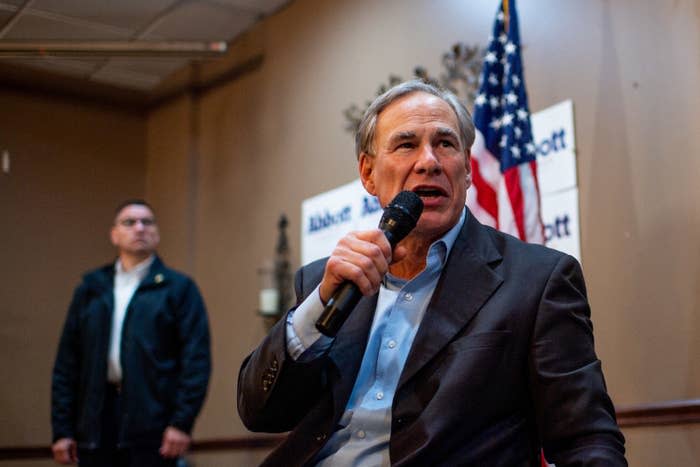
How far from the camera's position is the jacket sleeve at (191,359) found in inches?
135

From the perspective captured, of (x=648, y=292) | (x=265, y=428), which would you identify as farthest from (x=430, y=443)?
(x=648, y=292)

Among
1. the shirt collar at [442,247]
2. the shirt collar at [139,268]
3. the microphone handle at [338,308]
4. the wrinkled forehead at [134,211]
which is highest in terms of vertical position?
the wrinkled forehead at [134,211]

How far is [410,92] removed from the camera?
1758 millimetres

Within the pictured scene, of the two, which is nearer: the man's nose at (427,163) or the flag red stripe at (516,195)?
the man's nose at (427,163)

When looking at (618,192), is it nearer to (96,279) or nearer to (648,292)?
(648,292)

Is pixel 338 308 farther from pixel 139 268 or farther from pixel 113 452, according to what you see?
pixel 139 268

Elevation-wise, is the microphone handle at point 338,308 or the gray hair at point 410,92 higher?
the gray hair at point 410,92

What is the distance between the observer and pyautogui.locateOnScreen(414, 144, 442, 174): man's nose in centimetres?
164

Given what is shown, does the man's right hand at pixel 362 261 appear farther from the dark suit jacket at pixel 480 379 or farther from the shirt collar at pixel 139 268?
the shirt collar at pixel 139 268

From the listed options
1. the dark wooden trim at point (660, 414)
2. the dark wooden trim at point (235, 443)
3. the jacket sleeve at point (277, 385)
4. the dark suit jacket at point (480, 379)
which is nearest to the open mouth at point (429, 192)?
the dark suit jacket at point (480, 379)

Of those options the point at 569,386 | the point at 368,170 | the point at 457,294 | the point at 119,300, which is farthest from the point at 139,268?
the point at 569,386

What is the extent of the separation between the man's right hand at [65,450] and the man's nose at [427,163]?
96.8 inches

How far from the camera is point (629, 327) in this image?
2.74 metres

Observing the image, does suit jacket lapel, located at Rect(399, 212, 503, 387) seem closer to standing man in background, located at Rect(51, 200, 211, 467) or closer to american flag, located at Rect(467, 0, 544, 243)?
american flag, located at Rect(467, 0, 544, 243)
